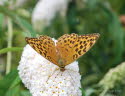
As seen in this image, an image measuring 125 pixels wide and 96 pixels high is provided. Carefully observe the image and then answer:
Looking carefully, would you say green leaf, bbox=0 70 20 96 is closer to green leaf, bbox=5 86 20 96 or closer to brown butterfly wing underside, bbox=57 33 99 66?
green leaf, bbox=5 86 20 96

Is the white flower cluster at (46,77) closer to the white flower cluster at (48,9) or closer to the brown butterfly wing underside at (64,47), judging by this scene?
the brown butterfly wing underside at (64,47)

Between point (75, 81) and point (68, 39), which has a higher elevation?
point (68, 39)

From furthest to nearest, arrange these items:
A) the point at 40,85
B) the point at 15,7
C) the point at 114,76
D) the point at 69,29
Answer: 1. the point at 69,29
2. the point at 15,7
3. the point at 114,76
4. the point at 40,85

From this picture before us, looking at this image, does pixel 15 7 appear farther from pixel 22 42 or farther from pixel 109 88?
pixel 109 88

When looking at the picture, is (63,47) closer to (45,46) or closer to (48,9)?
(45,46)

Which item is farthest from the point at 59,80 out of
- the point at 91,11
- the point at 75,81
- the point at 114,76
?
the point at 91,11

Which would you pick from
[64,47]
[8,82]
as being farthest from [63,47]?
[8,82]

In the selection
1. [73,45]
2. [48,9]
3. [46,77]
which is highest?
[48,9]
